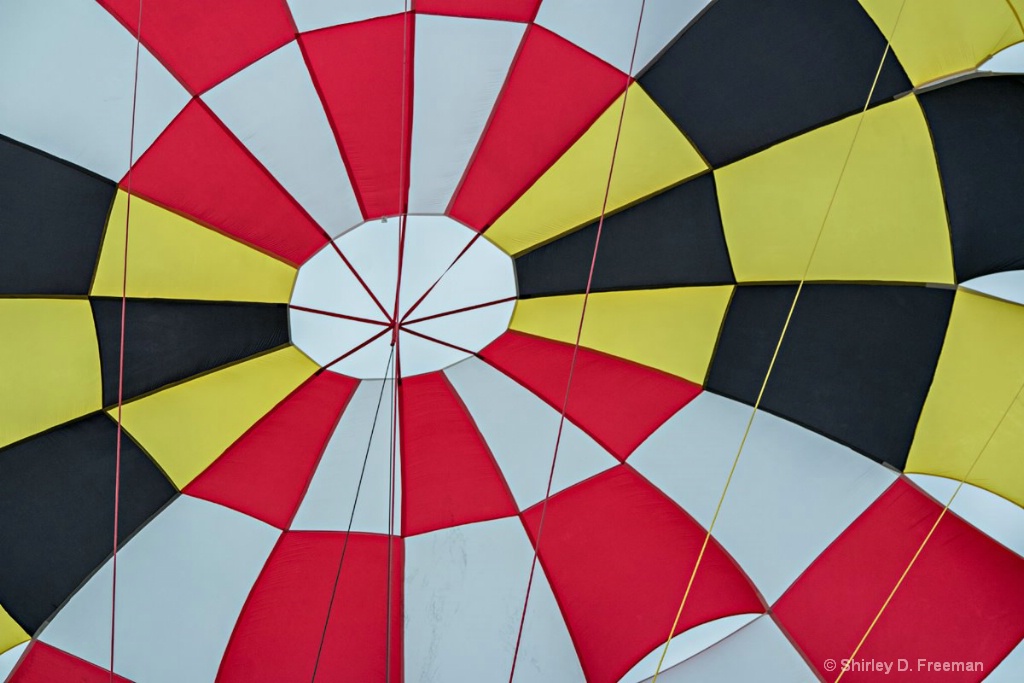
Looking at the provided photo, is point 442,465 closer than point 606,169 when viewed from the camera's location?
No

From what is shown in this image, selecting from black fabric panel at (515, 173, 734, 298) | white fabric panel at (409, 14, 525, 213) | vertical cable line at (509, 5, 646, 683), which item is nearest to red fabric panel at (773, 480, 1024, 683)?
vertical cable line at (509, 5, 646, 683)

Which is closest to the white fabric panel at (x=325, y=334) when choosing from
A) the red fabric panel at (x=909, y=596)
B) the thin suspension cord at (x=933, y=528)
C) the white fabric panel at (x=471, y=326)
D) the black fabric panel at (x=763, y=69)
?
the white fabric panel at (x=471, y=326)

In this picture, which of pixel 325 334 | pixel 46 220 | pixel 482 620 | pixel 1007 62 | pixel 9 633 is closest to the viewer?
pixel 1007 62

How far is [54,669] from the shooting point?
17.4 feet

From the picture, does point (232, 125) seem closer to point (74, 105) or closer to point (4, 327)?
point (74, 105)

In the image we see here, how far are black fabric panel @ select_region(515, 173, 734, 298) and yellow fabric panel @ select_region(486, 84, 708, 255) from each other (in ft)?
0.22

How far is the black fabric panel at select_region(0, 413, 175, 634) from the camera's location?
516 cm

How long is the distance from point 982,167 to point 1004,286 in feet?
1.80

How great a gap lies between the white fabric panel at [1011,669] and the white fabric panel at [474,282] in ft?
9.51

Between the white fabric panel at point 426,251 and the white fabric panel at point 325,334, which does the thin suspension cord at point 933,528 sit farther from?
the white fabric panel at point 325,334

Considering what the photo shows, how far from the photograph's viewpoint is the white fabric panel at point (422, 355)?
534cm

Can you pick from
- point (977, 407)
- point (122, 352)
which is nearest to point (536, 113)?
point (122, 352)

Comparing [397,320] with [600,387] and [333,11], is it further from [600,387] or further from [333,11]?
[333,11]

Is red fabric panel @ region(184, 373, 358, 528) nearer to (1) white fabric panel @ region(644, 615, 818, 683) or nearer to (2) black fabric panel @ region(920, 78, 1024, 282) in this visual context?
(1) white fabric panel @ region(644, 615, 818, 683)
